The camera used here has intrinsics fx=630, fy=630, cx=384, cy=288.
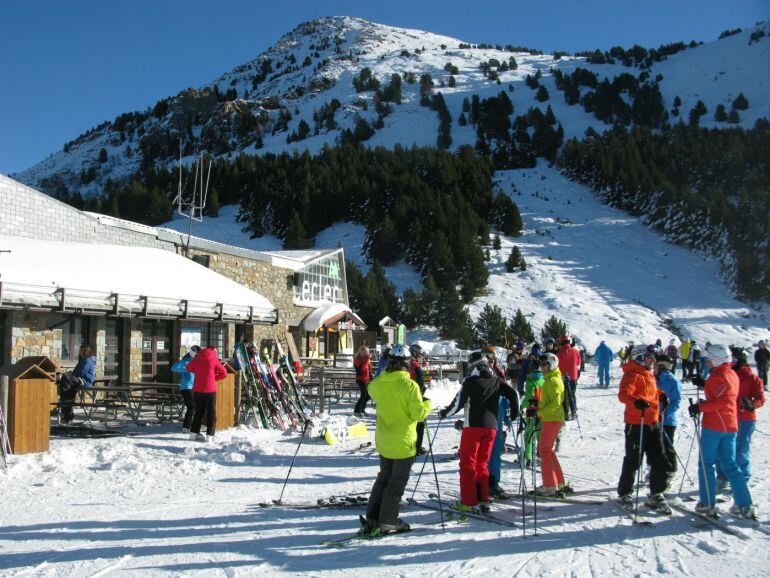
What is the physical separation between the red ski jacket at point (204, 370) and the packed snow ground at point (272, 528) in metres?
1.08

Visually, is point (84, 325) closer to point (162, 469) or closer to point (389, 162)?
point (162, 469)

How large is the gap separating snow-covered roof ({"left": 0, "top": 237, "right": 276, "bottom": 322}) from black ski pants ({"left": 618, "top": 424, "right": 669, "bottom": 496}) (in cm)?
1011

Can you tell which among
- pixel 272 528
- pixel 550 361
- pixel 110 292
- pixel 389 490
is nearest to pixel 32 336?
pixel 110 292

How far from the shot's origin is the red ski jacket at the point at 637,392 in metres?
5.70

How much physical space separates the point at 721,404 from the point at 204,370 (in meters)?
6.70

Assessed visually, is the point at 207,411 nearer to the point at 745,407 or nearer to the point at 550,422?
the point at 550,422

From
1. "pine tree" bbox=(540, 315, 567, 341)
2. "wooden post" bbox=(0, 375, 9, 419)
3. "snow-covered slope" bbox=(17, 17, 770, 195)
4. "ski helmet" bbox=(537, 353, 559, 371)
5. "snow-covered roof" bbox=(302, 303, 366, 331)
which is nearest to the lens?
"ski helmet" bbox=(537, 353, 559, 371)

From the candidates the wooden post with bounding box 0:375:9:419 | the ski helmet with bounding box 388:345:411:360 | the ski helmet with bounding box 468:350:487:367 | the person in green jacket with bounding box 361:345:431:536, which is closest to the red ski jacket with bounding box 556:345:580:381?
the ski helmet with bounding box 468:350:487:367

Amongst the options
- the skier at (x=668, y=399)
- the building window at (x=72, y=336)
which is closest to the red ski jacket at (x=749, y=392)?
the skier at (x=668, y=399)

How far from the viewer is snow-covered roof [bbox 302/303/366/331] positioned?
25.2 meters

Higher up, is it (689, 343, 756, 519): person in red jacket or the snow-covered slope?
the snow-covered slope

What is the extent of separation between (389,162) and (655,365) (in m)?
59.5

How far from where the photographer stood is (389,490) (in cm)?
494

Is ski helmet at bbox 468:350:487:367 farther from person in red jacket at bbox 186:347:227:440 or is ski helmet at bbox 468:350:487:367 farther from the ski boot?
person in red jacket at bbox 186:347:227:440
